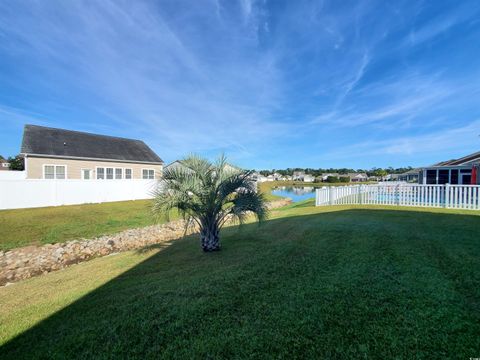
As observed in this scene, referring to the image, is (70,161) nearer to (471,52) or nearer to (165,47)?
(165,47)

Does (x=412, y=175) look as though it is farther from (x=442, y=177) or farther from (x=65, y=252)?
(x=65, y=252)

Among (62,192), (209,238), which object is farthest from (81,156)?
(209,238)

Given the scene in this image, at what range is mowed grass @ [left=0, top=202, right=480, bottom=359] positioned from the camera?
189 cm

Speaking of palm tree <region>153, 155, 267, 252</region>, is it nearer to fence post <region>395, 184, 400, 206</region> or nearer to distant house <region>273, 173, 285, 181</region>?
fence post <region>395, 184, 400, 206</region>

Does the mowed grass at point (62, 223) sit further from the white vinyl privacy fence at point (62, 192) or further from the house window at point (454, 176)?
the house window at point (454, 176)

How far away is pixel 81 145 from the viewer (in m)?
18.6

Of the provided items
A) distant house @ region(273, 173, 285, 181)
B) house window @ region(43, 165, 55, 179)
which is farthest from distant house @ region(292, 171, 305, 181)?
house window @ region(43, 165, 55, 179)

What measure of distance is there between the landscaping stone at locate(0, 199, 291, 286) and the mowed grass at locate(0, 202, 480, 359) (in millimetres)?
2426

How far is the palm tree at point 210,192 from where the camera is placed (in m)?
4.80

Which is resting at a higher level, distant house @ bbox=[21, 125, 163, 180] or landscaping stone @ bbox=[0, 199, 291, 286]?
distant house @ bbox=[21, 125, 163, 180]

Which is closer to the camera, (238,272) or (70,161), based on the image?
(238,272)

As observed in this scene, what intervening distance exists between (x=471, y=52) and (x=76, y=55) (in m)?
21.5

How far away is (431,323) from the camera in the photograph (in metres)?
2.04

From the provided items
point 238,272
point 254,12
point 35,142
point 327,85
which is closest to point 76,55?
point 35,142
